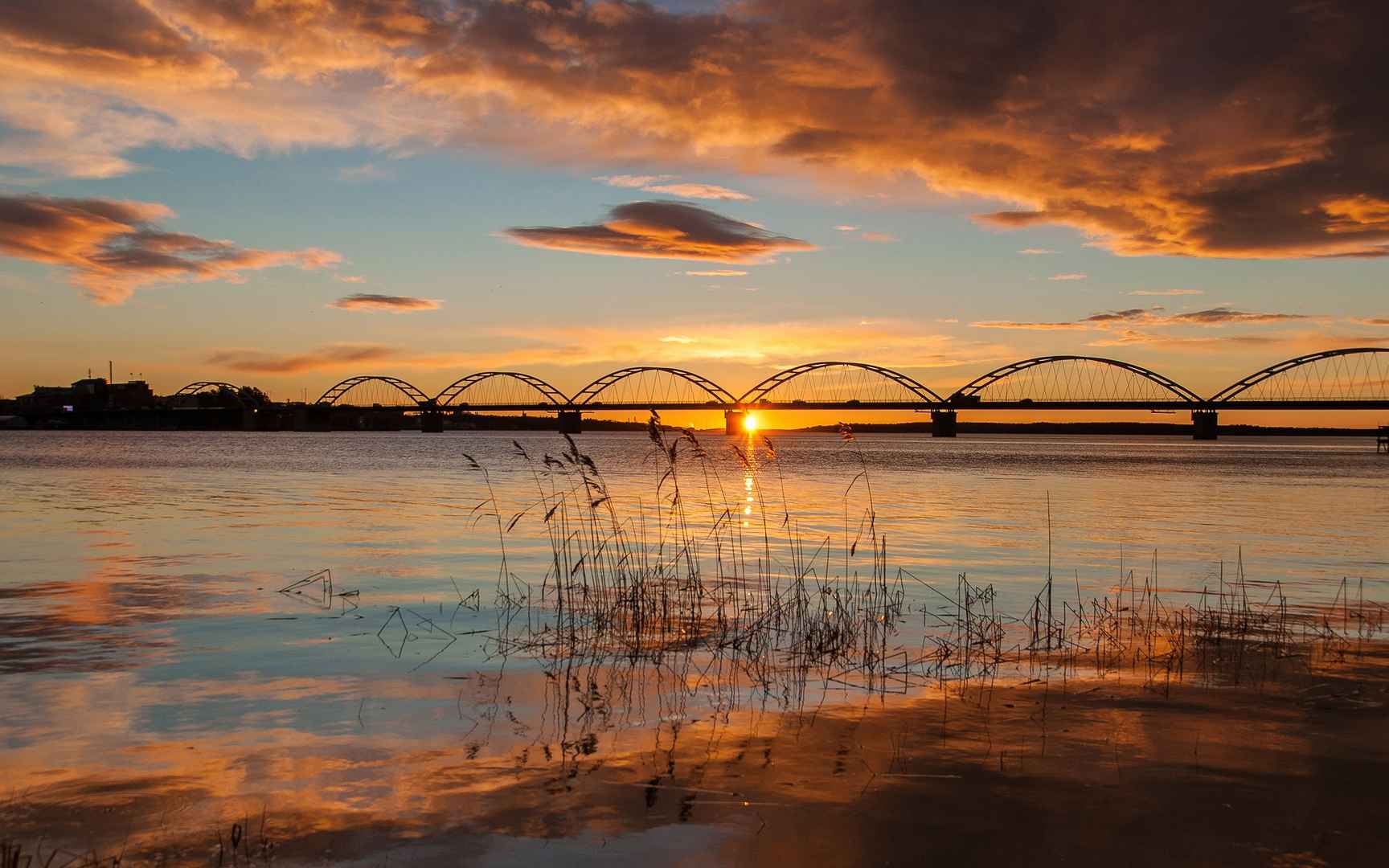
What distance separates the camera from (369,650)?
47.1 ft

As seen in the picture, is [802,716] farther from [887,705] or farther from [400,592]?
[400,592]

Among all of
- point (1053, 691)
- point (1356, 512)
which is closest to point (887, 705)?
point (1053, 691)

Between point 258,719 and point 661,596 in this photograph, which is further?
point 661,596

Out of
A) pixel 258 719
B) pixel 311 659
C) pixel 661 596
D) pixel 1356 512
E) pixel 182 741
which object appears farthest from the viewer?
pixel 1356 512

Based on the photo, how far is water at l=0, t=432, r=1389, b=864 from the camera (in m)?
8.17

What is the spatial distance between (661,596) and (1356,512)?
37694 millimetres

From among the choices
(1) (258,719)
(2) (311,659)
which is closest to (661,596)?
(2) (311,659)

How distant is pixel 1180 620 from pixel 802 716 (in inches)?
344

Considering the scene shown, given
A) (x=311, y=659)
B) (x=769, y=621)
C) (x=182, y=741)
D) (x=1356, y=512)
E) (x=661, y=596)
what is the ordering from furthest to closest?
(x=1356, y=512), (x=661, y=596), (x=769, y=621), (x=311, y=659), (x=182, y=741)

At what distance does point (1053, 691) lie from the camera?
1226 cm

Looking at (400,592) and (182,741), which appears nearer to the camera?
(182,741)

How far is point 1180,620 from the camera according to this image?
16812mm

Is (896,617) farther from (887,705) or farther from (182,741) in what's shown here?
(182,741)

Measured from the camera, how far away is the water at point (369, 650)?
8172 mm
